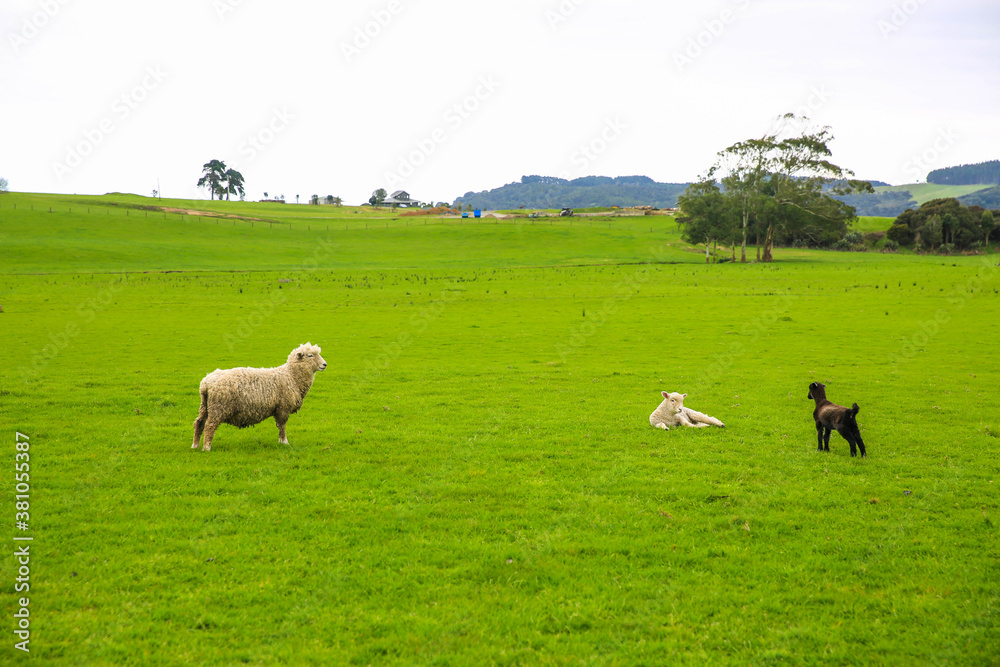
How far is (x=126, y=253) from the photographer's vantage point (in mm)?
78812

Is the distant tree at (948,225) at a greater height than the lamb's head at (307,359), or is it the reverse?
the distant tree at (948,225)

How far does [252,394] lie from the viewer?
44.5 feet

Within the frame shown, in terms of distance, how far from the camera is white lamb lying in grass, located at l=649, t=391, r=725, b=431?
16.3 m

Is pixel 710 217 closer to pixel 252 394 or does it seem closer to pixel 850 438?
pixel 850 438

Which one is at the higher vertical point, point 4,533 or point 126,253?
point 126,253

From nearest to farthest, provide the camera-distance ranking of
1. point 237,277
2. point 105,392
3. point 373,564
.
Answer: point 373,564
point 105,392
point 237,277

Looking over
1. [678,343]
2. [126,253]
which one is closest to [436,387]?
[678,343]

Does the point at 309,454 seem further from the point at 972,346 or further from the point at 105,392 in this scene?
the point at 972,346

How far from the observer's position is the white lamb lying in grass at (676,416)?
1630 centimetres

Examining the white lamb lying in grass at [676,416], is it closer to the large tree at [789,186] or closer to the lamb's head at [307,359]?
the lamb's head at [307,359]

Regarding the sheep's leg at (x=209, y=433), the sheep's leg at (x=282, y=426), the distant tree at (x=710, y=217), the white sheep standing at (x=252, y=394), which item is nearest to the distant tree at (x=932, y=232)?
the distant tree at (x=710, y=217)

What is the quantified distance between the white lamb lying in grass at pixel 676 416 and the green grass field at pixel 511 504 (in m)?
0.43

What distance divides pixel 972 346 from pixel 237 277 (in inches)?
2387

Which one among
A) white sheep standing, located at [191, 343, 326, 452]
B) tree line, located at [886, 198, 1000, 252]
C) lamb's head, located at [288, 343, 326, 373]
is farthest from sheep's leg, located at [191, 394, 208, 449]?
tree line, located at [886, 198, 1000, 252]
